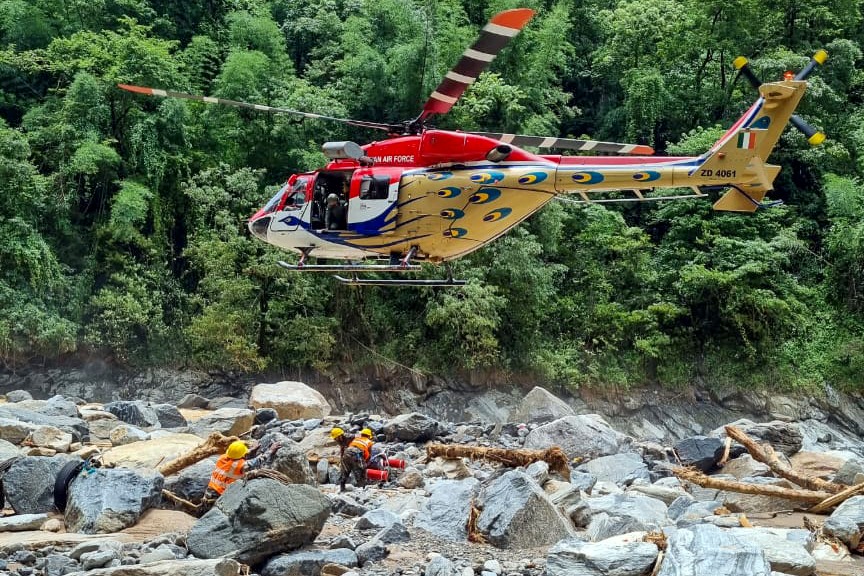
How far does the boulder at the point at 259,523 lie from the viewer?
7316mm

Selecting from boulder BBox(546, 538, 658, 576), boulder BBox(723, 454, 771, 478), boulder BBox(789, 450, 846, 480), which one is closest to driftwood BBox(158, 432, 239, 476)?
boulder BBox(546, 538, 658, 576)

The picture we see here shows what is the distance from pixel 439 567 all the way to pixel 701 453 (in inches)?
248

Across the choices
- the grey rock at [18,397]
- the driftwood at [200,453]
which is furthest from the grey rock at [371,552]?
the grey rock at [18,397]

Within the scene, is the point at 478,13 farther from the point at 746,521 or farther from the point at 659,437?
the point at 746,521

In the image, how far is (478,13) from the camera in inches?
1087

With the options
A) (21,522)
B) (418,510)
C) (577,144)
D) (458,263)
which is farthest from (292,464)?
(458,263)

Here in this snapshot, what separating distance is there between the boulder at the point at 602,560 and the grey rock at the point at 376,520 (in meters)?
2.02

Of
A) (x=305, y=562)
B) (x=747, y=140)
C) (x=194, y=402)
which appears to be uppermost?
(x=747, y=140)

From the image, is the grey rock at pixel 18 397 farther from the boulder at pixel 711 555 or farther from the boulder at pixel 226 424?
the boulder at pixel 711 555

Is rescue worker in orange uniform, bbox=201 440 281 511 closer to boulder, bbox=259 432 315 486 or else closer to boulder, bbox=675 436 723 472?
boulder, bbox=259 432 315 486

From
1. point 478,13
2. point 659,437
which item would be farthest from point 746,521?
point 478,13

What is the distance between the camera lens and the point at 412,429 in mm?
12820

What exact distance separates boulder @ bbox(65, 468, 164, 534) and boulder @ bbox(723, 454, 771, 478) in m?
7.14

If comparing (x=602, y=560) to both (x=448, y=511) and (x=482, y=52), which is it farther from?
(x=482, y=52)
